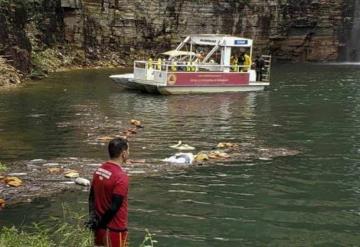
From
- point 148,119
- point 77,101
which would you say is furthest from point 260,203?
point 77,101

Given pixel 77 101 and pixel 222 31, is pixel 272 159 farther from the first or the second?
pixel 222 31

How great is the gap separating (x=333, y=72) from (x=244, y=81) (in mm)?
15670

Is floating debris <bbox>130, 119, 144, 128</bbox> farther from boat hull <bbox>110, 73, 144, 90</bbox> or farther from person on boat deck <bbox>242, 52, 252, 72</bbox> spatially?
person on boat deck <bbox>242, 52, 252, 72</bbox>

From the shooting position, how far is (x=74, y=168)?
14281mm

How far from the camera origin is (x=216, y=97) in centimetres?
3114

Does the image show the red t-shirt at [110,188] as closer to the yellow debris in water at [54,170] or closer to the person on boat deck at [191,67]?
the yellow debris in water at [54,170]

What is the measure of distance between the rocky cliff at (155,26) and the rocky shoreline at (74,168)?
24.5 meters

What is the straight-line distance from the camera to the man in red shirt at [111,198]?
21.4 feet

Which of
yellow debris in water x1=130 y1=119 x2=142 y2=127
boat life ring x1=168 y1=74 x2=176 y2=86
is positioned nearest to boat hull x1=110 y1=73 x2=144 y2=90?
boat life ring x1=168 y1=74 x2=176 y2=86

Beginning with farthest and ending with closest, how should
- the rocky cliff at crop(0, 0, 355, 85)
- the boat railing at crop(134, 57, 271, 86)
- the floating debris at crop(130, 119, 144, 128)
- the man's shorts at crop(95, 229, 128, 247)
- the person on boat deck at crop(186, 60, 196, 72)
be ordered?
the rocky cliff at crop(0, 0, 355, 85)
the person on boat deck at crop(186, 60, 196, 72)
the boat railing at crop(134, 57, 271, 86)
the floating debris at crop(130, 119, 144, 128)
the man's shorts at crop(95, 229, 128, 247)

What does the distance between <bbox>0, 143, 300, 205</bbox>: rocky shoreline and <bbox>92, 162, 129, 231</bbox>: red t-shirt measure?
5.18 metres

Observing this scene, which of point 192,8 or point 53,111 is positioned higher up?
point 192,8

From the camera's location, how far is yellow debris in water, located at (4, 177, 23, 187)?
40.8 feet

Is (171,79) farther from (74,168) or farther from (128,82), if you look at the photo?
(74,168)
